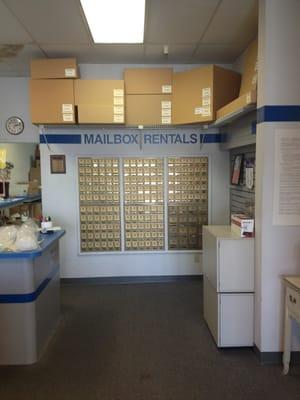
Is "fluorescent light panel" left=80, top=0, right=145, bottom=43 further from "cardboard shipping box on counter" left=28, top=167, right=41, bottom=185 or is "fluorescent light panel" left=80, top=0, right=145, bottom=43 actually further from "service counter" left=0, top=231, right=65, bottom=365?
"cardboard shipping box on counter" left=28, top=167, right=41, bottom=185

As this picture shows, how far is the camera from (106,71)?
4.25m

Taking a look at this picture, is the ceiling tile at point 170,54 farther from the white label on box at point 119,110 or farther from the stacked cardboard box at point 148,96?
the white label on box at point 119,110

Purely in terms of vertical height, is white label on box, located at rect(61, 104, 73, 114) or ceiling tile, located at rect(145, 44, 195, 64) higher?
ceiling tile, located at rect(145, 44, 195, 64)

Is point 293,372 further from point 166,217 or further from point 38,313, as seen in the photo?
point 166,217

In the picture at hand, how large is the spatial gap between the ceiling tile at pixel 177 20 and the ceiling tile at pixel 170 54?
147 millimetres

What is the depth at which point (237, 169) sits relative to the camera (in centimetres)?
392

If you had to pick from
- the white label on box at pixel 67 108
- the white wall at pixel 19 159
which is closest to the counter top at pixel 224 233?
the white label on box at pixel 67 108

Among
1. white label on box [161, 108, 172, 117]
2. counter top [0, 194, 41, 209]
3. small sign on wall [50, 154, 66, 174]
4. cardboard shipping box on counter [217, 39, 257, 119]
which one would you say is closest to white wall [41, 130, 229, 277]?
small sign on wall [50, 154, 66, 174]

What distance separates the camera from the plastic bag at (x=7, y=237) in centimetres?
267

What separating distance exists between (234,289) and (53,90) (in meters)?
2.85

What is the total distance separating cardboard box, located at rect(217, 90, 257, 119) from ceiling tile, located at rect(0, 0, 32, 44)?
2027 mm

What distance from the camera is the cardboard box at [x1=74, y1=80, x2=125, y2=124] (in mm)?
3857

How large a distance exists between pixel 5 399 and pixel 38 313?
642 millimetres

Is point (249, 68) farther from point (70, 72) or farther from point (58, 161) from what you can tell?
point (58, 161)
